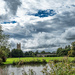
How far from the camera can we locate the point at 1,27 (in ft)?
157

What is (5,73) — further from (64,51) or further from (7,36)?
(64,51)

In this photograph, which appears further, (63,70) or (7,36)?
(7,36)

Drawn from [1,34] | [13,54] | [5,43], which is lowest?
[13,54]

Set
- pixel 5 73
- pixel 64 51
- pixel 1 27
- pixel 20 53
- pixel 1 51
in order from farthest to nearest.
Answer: pixel 20 53 < pixel 64 51 < pixel 1 27 < pixel 1 51 < pixel 5 73

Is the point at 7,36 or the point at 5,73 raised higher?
the point at 7,36

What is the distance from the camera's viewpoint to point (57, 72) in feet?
27.9

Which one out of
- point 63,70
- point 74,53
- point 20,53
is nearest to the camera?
point 63,70

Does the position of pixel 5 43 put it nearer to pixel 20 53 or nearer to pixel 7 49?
pixel 7 49

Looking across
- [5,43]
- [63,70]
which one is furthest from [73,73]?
[5,43]

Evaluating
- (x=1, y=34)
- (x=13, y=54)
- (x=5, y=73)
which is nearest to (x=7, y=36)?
(x=1, y=34)

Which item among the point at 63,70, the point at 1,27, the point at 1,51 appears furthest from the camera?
the point at 1,27

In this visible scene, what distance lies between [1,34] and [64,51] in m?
72.2

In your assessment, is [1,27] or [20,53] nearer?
[1,27]

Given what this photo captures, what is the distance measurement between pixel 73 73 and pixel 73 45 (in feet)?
220
